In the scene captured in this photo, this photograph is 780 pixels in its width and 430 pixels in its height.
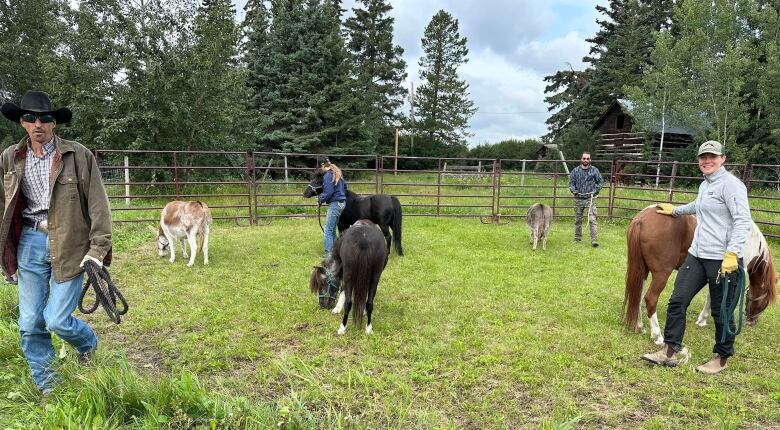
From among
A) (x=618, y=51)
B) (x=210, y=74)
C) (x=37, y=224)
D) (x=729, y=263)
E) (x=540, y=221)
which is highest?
(x=618, y=51)

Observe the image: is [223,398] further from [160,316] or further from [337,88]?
[337,88]

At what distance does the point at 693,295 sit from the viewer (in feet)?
11.6

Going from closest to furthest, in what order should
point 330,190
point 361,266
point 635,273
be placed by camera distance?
point 361,266, point 635,273, point 330,190

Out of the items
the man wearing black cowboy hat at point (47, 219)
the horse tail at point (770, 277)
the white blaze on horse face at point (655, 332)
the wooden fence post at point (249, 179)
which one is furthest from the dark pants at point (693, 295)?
the wooden fence post at point (249, 179)

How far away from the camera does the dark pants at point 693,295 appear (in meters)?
3.44

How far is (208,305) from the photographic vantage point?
499 centimetres

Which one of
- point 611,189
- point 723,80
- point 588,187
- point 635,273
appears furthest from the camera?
point 723,80

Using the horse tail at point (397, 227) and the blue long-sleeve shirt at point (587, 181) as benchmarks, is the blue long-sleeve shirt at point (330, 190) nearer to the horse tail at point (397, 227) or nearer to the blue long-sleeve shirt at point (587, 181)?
the horse tail at point (397, 227)

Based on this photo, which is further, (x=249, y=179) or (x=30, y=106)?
(x=249, y=179)

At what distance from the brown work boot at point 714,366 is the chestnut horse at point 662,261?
0.50m

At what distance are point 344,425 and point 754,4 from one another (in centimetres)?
2647

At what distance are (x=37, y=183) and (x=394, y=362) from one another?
9.58 feet

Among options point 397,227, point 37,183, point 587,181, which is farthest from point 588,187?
point 37,183

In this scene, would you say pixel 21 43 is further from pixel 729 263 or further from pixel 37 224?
pixel 729 263
